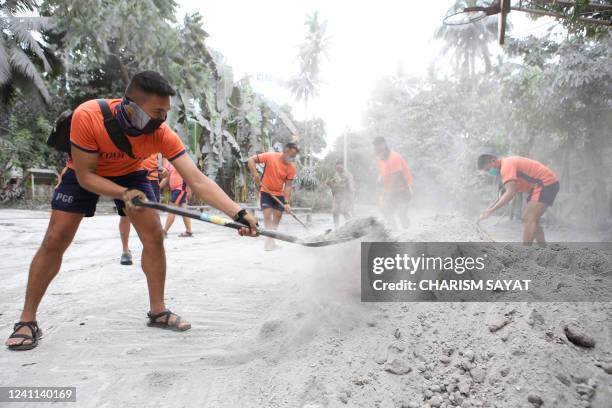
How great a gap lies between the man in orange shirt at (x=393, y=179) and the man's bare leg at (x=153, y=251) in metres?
4.52

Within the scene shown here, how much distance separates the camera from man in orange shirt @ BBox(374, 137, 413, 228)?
6605mm

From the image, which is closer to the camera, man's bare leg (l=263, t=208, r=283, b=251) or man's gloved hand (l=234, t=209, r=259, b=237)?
man's gloved hand (l=234, t=209, r=259, b=237)

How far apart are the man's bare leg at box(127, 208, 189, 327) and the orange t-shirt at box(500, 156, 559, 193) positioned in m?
3.98

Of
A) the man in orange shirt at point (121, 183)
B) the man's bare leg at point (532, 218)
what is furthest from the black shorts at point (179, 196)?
the man's bare leg at point (532, 218)

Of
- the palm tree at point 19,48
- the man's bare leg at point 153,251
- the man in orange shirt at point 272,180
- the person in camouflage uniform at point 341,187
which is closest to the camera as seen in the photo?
the man's bare leg at point 153,251

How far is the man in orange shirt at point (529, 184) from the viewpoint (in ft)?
15.5

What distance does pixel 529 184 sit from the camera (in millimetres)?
4906

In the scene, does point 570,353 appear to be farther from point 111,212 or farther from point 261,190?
point 111,212

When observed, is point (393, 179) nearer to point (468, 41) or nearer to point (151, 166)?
point (151, 166)

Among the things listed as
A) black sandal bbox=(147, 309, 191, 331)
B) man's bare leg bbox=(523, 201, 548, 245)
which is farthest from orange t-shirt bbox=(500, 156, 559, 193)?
black sandal bbox=(147, 309, 191, 331)

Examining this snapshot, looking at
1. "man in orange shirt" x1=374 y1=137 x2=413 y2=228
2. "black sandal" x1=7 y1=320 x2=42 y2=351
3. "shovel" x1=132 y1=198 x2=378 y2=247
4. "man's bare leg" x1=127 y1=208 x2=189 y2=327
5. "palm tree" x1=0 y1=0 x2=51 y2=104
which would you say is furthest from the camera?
"palm tree" x1=0 y1=0 x2=51 y2=104

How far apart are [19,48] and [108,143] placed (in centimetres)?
1563

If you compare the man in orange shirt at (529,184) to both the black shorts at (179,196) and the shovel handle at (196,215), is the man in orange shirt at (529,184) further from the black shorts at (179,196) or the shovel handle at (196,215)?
the black shorts at (179,196)

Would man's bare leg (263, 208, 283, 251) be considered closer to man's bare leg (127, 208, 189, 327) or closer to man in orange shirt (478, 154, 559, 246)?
man in orange shirt (478, 154, 559, 246)
